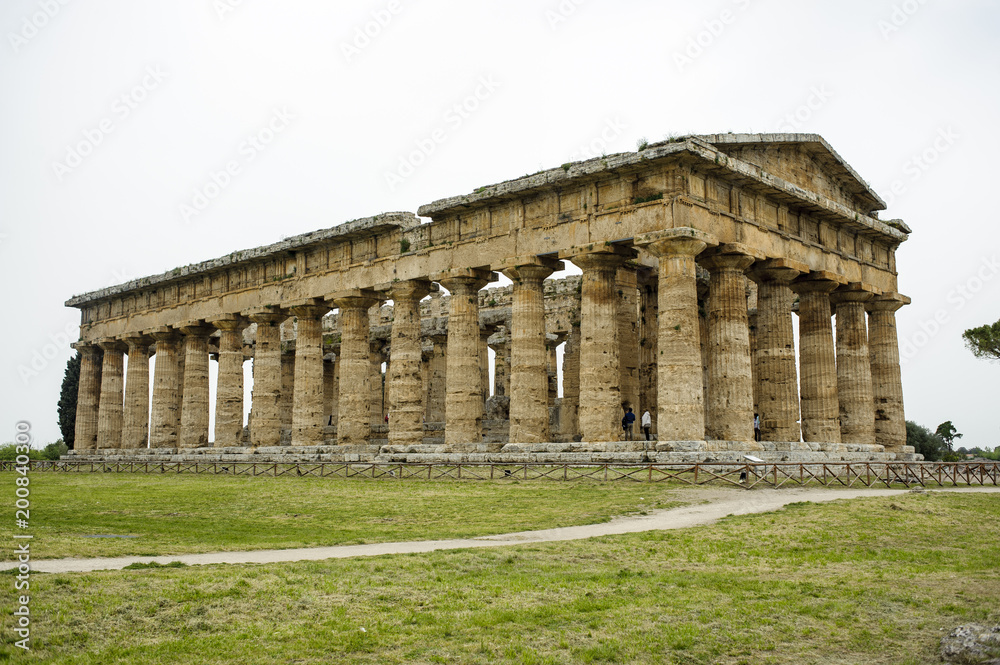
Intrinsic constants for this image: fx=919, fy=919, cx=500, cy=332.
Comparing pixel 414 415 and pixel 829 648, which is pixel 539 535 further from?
pixel 414 415

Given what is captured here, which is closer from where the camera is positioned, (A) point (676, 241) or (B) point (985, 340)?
(A) point (676, 241)

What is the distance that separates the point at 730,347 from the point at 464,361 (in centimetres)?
993

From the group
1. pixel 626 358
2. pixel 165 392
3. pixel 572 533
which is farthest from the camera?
pixel 165 392

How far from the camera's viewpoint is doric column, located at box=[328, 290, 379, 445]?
1521 inches

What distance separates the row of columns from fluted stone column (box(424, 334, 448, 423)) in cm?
976

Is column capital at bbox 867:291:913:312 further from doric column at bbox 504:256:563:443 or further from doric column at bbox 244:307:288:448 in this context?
doric column at bbox 244:307:288:448

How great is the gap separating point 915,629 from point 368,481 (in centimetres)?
2119

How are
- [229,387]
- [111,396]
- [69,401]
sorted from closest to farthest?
[229,387]
[111,396]
[69,401]

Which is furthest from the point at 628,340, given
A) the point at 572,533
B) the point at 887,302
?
the point at 572,533

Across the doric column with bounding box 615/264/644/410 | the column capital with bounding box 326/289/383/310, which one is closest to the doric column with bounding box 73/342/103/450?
the column capital with bounding box 326/289/383/310

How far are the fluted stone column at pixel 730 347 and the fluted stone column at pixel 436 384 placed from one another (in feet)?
69.8

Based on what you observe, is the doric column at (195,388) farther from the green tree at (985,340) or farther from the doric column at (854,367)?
the green tree at (985,340)

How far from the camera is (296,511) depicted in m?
21.3

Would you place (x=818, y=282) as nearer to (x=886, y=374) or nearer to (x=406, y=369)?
(x=886, y=374)
